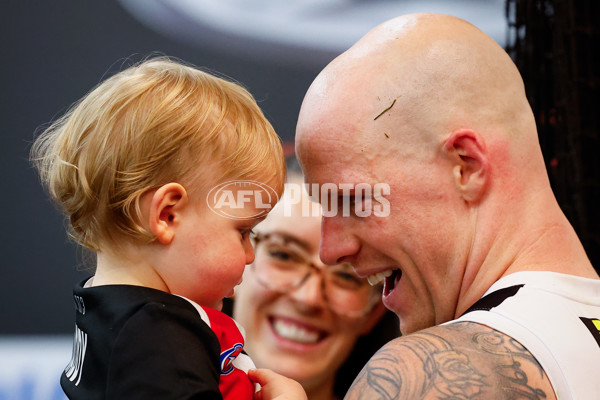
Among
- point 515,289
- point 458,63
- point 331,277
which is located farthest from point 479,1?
point 515,289

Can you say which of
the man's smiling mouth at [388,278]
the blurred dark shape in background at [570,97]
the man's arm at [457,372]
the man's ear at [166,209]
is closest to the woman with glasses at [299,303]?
the man's smiling mouth at [388,278]

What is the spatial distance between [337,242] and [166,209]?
0.47 m

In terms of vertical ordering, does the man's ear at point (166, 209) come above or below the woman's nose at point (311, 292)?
above

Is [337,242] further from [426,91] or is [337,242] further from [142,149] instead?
[142,149]

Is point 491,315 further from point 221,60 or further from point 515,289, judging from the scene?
point 221,60

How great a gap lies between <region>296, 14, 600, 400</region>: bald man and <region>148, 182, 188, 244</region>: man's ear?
1.25ft

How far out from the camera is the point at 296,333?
7.98ft

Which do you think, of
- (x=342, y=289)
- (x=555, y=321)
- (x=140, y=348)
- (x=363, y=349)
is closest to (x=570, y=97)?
(x=342, y=289)

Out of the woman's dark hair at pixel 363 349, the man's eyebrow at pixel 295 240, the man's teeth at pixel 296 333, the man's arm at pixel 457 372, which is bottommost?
the woman's dark hair at pixel 363 349

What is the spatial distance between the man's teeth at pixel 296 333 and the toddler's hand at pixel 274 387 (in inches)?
41.8

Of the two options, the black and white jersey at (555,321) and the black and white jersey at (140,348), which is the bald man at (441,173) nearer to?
the black and white jersey at (555,321)

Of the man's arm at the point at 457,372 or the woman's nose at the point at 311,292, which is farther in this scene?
the woman's nose at the point at 311,292

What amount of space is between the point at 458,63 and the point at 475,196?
0.95ft

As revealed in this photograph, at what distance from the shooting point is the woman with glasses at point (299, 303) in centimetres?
238
